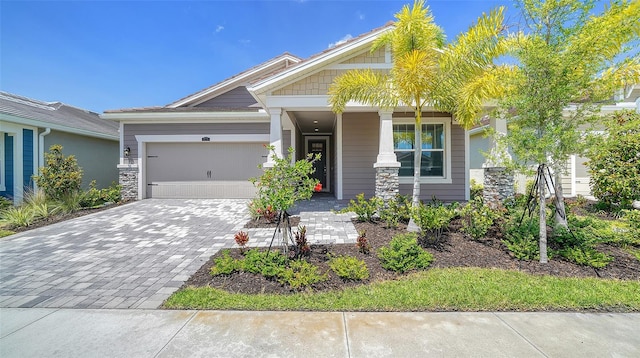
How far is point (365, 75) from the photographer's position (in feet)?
20.1

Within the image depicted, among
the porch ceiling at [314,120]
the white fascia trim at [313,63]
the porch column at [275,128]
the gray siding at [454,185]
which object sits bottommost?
the gray siding at [454,185]

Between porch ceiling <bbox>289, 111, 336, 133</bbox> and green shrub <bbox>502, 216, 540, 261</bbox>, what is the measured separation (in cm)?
599

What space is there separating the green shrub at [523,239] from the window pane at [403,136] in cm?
450

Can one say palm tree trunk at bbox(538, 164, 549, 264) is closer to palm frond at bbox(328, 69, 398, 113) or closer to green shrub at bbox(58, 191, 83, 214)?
palm frond at bbox(328, 69, 398, 113)

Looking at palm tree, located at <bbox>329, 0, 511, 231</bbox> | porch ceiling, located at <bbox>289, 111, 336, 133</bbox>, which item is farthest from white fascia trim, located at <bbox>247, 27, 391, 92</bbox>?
porch ceiling, located at <bbox>289, 111, 336, 133</bbox>

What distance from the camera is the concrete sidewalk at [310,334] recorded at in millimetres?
2348

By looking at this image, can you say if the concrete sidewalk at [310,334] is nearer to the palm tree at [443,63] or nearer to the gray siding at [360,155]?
the palm tree at [443,63]

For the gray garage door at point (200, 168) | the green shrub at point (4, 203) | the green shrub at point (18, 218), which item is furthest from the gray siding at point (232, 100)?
the green shrub at point (18, 218)

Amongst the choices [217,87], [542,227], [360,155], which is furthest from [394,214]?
[217,87]

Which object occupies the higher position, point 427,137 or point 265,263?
point 427,137

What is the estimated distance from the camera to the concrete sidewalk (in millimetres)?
2348

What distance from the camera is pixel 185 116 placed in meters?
10.3

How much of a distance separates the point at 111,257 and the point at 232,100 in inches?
379

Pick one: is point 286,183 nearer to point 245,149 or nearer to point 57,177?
point 245,149
